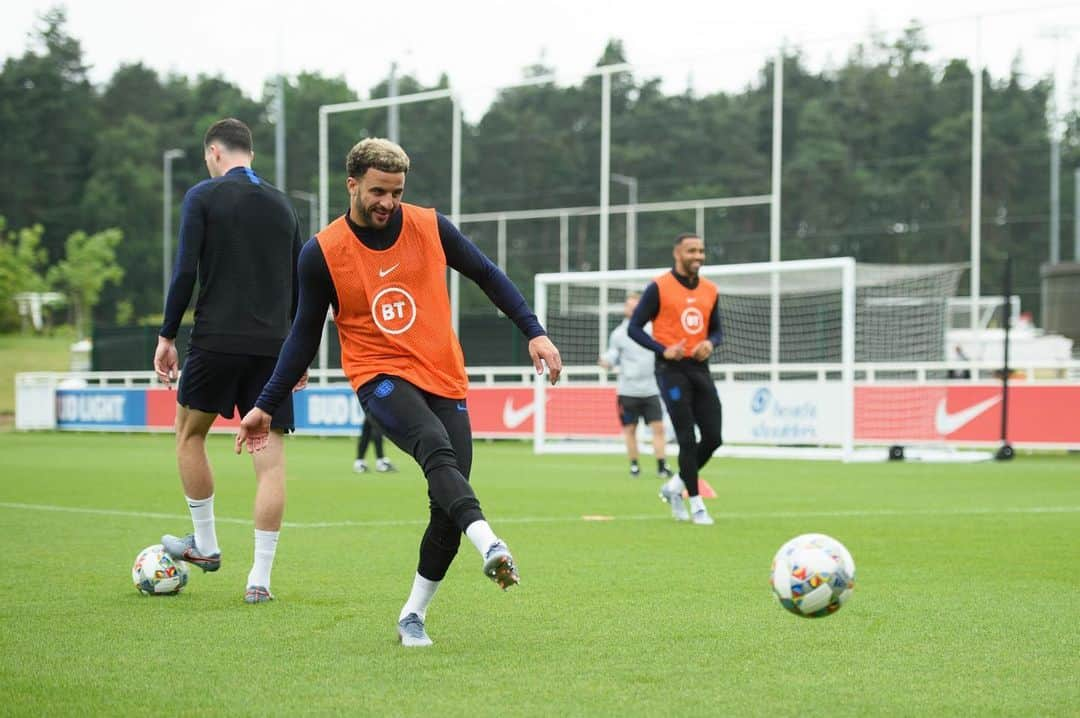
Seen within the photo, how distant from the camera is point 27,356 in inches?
2208

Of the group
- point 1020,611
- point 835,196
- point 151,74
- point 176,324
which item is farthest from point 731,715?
point 151,74

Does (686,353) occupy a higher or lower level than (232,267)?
lower

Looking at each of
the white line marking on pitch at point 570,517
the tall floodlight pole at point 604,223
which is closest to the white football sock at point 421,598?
the white line marking on pitch at point 570,517

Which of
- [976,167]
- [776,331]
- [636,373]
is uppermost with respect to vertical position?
[976,167]

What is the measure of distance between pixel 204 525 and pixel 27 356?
51228 mm

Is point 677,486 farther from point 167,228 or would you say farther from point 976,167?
point 167,228

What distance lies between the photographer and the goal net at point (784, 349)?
22.8 meters

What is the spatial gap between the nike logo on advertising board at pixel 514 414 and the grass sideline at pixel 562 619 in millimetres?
14038

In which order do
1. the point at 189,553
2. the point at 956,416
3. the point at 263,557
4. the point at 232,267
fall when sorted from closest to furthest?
the point at 263,557
the point at 232,267
the point at 189,553
the point at 956,416

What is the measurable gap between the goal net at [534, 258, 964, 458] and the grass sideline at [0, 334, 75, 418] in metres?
26.1

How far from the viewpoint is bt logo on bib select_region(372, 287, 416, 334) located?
5992 millimetres

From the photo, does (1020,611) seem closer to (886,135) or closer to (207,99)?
(886,135)

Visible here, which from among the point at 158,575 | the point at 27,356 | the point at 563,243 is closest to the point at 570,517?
the point at 158,575

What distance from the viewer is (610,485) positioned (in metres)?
16.6
